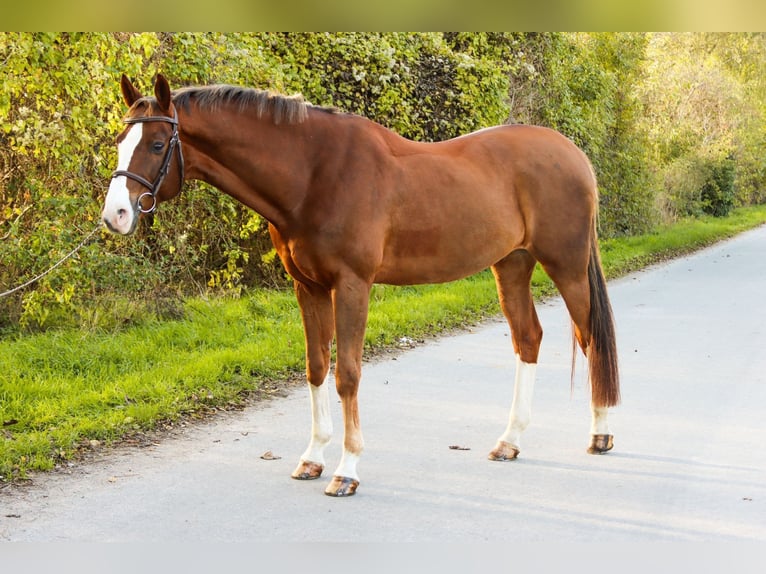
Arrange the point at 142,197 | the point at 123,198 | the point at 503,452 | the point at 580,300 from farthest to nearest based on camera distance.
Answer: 1. the point at 580,300
2. the point at 503,452
3. the point at 142,197
4. the point at 123,198

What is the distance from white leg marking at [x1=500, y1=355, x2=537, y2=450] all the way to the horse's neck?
1.76 metres

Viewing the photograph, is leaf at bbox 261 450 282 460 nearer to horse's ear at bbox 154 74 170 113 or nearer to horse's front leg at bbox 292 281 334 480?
horse's front leg at bbox 292 281 334 480

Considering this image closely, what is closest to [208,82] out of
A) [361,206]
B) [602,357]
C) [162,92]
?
[361,206]

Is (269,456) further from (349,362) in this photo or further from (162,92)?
(162,92)

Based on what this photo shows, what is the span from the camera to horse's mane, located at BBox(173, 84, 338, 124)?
4348 millimetres

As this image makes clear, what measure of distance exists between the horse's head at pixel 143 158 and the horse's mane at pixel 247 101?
19 cm

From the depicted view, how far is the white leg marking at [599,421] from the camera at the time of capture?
5234 millimetres

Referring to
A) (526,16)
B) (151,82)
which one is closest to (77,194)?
(151,82)

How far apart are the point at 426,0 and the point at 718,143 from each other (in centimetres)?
2502

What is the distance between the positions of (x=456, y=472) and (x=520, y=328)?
103cm

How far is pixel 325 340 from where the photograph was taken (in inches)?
192

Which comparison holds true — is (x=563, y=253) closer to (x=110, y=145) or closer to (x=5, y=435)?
(x=5, y=435)

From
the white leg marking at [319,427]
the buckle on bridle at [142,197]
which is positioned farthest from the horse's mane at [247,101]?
the white leg marking at [319,427]

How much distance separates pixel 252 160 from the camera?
14.6ft
